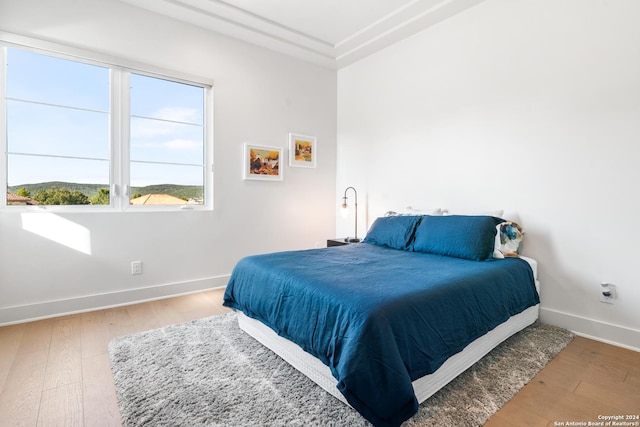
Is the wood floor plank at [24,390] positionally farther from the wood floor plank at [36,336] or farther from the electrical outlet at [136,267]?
the electrical outlet at [136,267]

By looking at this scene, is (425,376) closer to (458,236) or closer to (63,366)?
(458,236)

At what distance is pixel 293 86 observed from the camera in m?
4.18

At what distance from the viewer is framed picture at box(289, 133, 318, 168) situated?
418 cm

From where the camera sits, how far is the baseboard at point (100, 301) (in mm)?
2629

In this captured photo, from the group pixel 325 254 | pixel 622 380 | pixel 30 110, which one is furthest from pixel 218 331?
pixel 622 380

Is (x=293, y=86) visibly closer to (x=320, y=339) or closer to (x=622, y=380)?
(x=320, y=339)

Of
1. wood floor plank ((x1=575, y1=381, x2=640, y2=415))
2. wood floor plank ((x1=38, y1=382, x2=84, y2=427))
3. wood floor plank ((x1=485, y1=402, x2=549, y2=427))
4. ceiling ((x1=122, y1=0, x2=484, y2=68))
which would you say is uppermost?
ceiling ((x1=122, y1=0, x2=484, y2=68))

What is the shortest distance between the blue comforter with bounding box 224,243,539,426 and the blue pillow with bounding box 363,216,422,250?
456 mm

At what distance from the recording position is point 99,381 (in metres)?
1.83

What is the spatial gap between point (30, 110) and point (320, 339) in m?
3.04

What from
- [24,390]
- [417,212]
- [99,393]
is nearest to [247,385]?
[99,393]

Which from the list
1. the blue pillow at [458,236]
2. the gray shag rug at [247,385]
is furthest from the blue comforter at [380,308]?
the gray shag rug at [247,385]

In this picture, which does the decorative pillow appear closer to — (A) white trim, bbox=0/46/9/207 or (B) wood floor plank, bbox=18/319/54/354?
(B) wood floor plank, bbox=18/319/54/354

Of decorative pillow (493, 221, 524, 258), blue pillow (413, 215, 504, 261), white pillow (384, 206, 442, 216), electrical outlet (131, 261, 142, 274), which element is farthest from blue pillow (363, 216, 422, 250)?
electrical outlet (131, 261, 142, 274)
